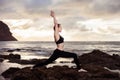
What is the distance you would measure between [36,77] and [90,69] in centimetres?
412

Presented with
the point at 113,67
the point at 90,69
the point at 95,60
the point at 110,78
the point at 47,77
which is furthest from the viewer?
the point at 95,60

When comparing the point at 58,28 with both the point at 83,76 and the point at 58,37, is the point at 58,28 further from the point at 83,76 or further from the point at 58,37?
the point at 83,76

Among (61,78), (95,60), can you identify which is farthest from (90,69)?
(95,60)

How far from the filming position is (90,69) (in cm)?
2102

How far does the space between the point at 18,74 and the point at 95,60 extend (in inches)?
759

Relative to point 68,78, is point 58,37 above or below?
above

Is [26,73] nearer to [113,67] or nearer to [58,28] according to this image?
[58,28]

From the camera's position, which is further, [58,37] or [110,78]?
[110,78]

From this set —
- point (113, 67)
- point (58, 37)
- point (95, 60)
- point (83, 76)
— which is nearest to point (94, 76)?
point (83, 76)

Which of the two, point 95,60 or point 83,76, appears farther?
point 95,60

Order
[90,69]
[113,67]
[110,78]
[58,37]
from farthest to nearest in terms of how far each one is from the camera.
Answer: [113,67], [90,69], [110,78], [58,37]

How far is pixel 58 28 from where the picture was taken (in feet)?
53.0

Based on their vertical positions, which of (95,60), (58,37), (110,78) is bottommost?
(95,60)

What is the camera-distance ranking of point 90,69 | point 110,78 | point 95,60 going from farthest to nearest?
point 95,60
point 90,69
point 110,78
